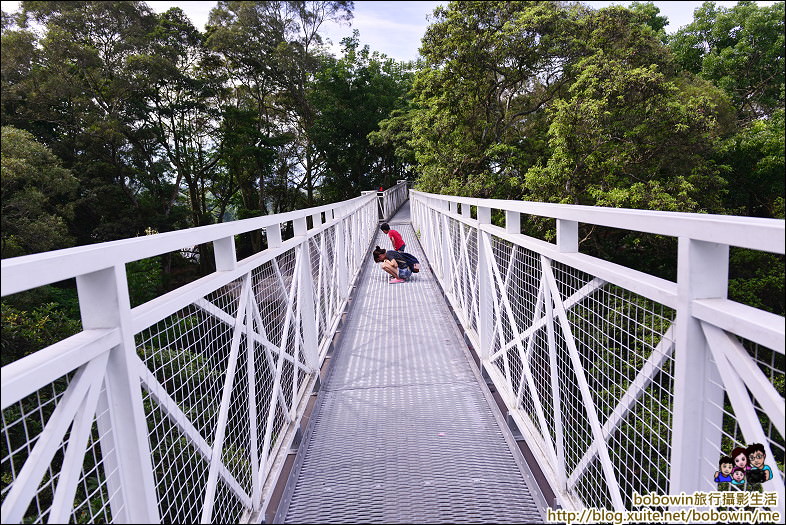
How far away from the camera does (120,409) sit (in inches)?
42.6

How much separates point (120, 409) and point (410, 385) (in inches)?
94.9

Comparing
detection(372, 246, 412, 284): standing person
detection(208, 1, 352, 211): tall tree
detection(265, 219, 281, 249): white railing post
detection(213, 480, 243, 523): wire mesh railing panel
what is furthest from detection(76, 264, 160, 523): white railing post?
detection(208, 1, 352, 211): tall tree

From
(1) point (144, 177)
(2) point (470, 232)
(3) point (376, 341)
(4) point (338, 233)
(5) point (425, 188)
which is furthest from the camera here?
(1) point (144, 177)

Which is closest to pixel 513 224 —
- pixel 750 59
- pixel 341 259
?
pixel 341 259

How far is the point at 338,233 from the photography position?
207 inches

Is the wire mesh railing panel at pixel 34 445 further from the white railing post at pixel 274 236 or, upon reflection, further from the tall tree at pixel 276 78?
the tall tree at pixel 276 78

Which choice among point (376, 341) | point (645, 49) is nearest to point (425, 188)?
point (645, 49)

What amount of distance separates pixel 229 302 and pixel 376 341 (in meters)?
2.48

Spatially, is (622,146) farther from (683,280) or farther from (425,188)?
(683,280)

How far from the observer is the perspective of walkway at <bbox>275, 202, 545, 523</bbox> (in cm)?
204

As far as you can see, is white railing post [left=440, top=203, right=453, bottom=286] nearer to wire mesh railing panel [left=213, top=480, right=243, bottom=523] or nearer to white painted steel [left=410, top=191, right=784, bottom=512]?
white painted steel [left=410, top=191, right=784, bottom=512]

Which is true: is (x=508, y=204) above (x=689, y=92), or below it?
below

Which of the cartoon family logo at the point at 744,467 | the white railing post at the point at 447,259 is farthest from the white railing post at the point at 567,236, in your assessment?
the white railing post at the point at 447,259

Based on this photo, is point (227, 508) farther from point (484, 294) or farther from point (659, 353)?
point (484, 294)
